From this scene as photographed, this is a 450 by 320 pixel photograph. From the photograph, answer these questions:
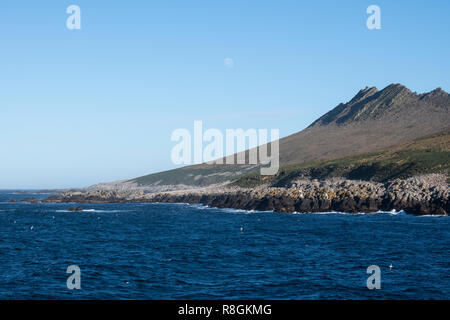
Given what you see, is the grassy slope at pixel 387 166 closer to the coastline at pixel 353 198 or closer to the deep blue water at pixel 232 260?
the coastline at pixel 353 198

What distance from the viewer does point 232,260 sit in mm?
39594

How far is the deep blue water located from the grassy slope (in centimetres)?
3877

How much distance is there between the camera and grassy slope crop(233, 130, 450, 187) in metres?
105

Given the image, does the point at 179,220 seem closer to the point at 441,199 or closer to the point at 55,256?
the point at 55,256

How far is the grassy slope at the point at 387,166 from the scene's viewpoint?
10500 centimetres

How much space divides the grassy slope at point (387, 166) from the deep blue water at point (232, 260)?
38.8m

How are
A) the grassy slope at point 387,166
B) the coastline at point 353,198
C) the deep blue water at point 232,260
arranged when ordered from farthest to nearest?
the grassy slope at point 387,166, the coastline at point 353,198, the deep blue water at point 232,260

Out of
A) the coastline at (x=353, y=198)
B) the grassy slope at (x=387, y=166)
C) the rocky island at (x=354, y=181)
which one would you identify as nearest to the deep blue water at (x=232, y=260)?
the coastline at (x=353, y=198)

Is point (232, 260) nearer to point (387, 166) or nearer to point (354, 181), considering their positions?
point (354, 181)

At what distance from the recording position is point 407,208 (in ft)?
261

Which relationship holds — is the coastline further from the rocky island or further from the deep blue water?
the deep blue water

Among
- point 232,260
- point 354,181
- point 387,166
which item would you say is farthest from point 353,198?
point 232,260

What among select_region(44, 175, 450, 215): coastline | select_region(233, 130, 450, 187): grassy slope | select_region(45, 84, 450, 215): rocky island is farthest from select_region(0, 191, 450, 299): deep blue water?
select_region(233, 130, 450, 187): grassy slope

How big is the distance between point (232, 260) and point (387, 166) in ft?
274
